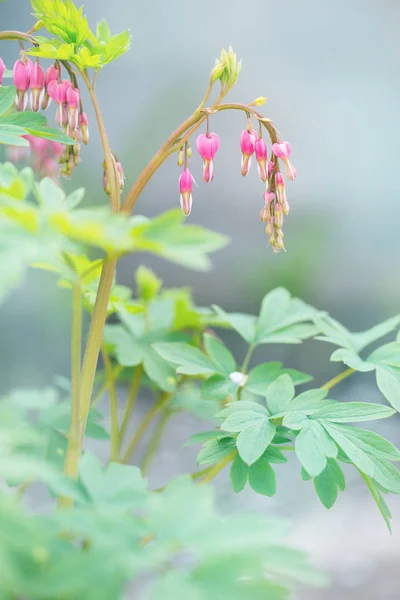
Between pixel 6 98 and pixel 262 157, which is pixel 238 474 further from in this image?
pixel 6 98

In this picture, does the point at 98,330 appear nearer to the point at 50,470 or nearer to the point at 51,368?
the point at 50,470

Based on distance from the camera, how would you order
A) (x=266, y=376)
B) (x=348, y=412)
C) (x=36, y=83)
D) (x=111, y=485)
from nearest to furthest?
(x=111, y=485) < (x=348, y=412) < (x=36, y=83) < (x=266, y=376)

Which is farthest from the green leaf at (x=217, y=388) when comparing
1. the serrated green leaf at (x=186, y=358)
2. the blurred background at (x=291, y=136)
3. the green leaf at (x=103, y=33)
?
the blurred background at (x=291, y=136)

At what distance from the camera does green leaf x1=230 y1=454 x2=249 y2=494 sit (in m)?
0.80

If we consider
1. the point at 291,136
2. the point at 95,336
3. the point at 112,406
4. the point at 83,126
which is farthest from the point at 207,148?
the point at 291,136

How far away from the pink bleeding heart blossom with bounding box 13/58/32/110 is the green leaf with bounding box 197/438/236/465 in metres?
0.58

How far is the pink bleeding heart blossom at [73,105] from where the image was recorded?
2.87 feet

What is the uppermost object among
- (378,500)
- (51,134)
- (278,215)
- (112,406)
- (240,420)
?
(51,134)

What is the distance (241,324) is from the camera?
1.18 meters

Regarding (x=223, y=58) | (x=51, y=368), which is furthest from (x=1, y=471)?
(x=51, y=368)

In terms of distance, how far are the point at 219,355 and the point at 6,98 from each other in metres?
0.53

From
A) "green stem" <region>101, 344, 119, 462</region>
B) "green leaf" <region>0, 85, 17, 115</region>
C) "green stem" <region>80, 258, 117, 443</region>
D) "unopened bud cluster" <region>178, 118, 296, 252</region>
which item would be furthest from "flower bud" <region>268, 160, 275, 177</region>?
"green stem" <region>101, 344, 119, 462</region>

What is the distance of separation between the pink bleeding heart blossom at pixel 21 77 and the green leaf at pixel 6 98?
5 cm

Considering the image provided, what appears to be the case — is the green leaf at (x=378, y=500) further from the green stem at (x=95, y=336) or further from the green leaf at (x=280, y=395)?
the green stem at (x=95, y=336)
